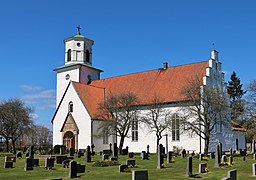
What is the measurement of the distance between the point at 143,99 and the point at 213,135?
9645 mm

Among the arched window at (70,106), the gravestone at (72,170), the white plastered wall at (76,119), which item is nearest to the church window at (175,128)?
the white plastered wall at (76,119)

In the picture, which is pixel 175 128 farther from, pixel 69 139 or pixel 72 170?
pixel 72 170

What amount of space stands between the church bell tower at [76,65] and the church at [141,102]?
7.4 inches

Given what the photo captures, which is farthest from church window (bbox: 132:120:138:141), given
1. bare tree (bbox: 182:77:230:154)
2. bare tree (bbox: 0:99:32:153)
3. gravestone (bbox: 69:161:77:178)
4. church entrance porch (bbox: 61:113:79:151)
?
gravestone (bbox: 69:161:77:178)

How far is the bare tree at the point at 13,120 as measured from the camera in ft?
177

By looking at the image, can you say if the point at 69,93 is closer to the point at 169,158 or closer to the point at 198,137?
the point at 198,137

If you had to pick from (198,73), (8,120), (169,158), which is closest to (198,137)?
(198,73)

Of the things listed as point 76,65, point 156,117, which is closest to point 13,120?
point 76,65

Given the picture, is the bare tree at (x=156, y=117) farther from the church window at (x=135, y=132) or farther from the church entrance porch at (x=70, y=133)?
the church entrance porch at (x=70, y=133)

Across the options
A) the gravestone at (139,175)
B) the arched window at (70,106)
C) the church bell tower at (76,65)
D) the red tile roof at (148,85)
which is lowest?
the gravestone at (139,175)

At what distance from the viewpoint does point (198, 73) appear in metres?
39.8

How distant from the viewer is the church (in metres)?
38.8

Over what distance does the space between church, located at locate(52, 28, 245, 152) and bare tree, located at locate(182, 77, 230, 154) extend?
217 centimetres

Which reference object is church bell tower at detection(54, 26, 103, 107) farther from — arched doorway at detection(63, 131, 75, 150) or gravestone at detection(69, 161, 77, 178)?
gravestone at detection(69, 161, 77, 178)
